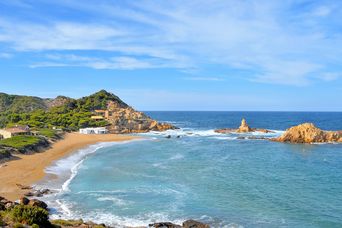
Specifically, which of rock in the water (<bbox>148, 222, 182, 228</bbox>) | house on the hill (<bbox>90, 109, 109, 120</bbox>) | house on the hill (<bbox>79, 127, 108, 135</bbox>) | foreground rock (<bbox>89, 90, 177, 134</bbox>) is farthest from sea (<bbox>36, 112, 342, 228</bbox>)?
house on the hill (<bbox>90, 109, 109, 120</bbox>)

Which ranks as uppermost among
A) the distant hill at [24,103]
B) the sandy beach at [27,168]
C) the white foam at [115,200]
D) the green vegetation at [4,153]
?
the distant hill at [24,103]

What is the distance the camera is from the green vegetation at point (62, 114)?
119m

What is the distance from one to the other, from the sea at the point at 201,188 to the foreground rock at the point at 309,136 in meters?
18.7

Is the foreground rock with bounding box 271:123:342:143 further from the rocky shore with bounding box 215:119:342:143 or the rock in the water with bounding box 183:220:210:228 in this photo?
the rock in the water with bounding box 183:220:210:228

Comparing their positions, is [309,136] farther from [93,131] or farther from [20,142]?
[20,142]

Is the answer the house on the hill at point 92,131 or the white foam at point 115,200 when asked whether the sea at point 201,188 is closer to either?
the white foam at point 115,200

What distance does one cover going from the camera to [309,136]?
8681 cm

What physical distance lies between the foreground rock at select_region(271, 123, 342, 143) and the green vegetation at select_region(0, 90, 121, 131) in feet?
194

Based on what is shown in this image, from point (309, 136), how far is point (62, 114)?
83.2 meters

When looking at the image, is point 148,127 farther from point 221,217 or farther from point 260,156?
point 221,217

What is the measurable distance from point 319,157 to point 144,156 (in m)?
28.9

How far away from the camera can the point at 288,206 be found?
33.8 m

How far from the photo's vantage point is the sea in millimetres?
31047

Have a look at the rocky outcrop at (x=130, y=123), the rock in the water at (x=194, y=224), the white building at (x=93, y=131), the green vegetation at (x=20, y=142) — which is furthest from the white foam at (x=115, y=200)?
the rocky outcrop at (x=130, y=123)
